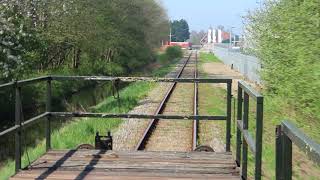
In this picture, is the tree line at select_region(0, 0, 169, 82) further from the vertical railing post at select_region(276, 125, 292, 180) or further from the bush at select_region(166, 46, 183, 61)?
the bush at select_region(166, 46, 183, 61)

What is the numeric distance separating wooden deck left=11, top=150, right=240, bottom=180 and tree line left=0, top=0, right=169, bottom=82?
15909 millimetres

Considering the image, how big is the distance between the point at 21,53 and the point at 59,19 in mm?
11007

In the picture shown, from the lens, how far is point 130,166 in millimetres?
7105

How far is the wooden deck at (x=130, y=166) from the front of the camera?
6582 mm

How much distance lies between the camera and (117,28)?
50469mm

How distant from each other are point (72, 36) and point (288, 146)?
34859 mm

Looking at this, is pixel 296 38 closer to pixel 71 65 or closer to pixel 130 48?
pixel 71 65

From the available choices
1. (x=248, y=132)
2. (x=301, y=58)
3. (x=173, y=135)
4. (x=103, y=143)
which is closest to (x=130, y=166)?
(x=103, y=143)

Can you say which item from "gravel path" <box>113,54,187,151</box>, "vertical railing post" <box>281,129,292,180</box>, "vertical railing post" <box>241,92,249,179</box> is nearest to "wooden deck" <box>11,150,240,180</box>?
"vertical railing post" <box>241,92,249,179</box>

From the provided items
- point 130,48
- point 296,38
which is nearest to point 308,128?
point 296,38

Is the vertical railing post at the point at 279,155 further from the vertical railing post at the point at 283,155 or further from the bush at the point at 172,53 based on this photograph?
the bush at the point at 172,53

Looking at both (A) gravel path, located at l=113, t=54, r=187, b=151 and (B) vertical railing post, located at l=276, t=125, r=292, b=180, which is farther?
(A) gravel path, located at l=113, t=54, r=187, b=151

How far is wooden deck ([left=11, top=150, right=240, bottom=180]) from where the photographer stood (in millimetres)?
6582

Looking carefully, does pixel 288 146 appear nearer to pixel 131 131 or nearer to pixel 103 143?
pixel 103 143
